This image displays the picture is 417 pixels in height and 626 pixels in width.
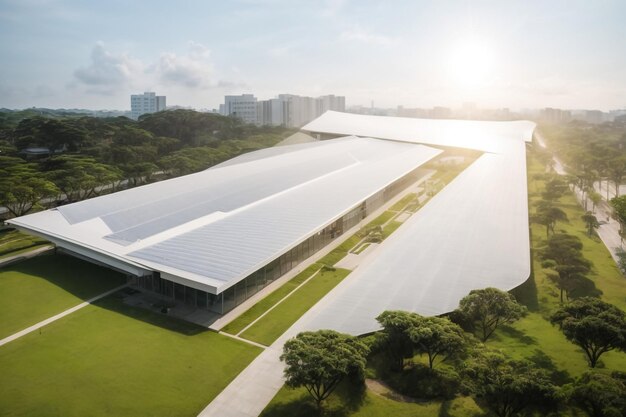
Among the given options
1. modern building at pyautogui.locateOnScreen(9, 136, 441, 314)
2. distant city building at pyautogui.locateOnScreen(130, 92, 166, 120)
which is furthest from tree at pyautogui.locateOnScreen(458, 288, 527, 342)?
distant city building at pyautogui.locateOnScreen(130, 92, 166, 120)

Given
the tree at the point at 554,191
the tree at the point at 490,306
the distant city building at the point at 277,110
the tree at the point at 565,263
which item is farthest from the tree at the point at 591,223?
the distant city building at the point at 277,110

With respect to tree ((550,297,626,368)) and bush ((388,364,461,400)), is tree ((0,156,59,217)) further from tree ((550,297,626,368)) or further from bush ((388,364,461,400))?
tree ((550,297,626,368))

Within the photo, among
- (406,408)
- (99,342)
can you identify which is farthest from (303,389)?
(99,342)

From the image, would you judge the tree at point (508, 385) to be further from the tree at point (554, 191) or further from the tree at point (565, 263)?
the tree at point (554, 191)

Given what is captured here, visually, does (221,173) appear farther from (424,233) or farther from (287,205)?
(424,233)

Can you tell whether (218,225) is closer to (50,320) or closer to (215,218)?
(215,218)
